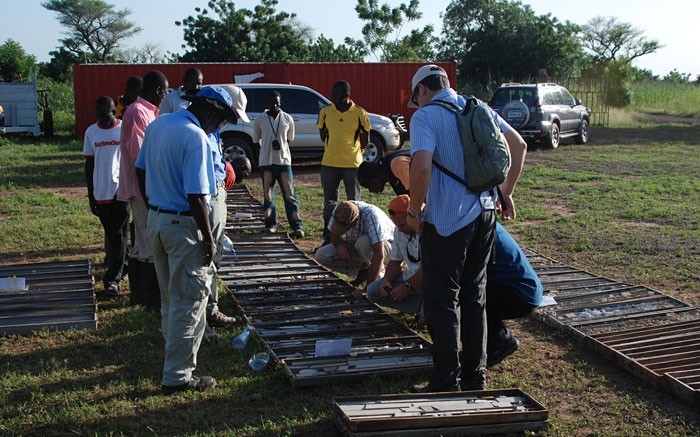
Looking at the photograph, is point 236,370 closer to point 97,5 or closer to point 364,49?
point 364,49

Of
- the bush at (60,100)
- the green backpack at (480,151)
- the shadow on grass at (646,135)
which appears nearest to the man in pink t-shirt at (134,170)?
the green backpack at (480,151)

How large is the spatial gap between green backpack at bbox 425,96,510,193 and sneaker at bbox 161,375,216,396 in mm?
1927

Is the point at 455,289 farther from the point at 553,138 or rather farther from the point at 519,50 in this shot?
the point at 519,50

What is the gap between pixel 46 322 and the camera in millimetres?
5633

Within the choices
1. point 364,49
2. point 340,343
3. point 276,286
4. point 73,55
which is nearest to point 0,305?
point 276,286

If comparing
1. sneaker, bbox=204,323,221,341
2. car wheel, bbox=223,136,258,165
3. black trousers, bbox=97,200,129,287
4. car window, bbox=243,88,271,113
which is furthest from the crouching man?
car window, bbox=243,88,271,113

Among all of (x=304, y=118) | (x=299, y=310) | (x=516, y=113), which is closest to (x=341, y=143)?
(x=299, y=310)

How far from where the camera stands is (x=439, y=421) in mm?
3707

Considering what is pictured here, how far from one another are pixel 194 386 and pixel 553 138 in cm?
1688

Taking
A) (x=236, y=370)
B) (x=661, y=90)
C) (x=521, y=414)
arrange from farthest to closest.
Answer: (x=661, y=90) → (x=236, y=370) → (x=521, y=414)

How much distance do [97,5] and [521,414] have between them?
67420 millimetres

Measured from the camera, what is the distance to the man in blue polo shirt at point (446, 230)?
13.0ft

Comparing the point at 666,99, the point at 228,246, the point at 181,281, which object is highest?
the point at 666,99

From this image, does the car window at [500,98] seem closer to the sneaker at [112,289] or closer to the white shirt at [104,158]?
the white shirt at [104,158]
